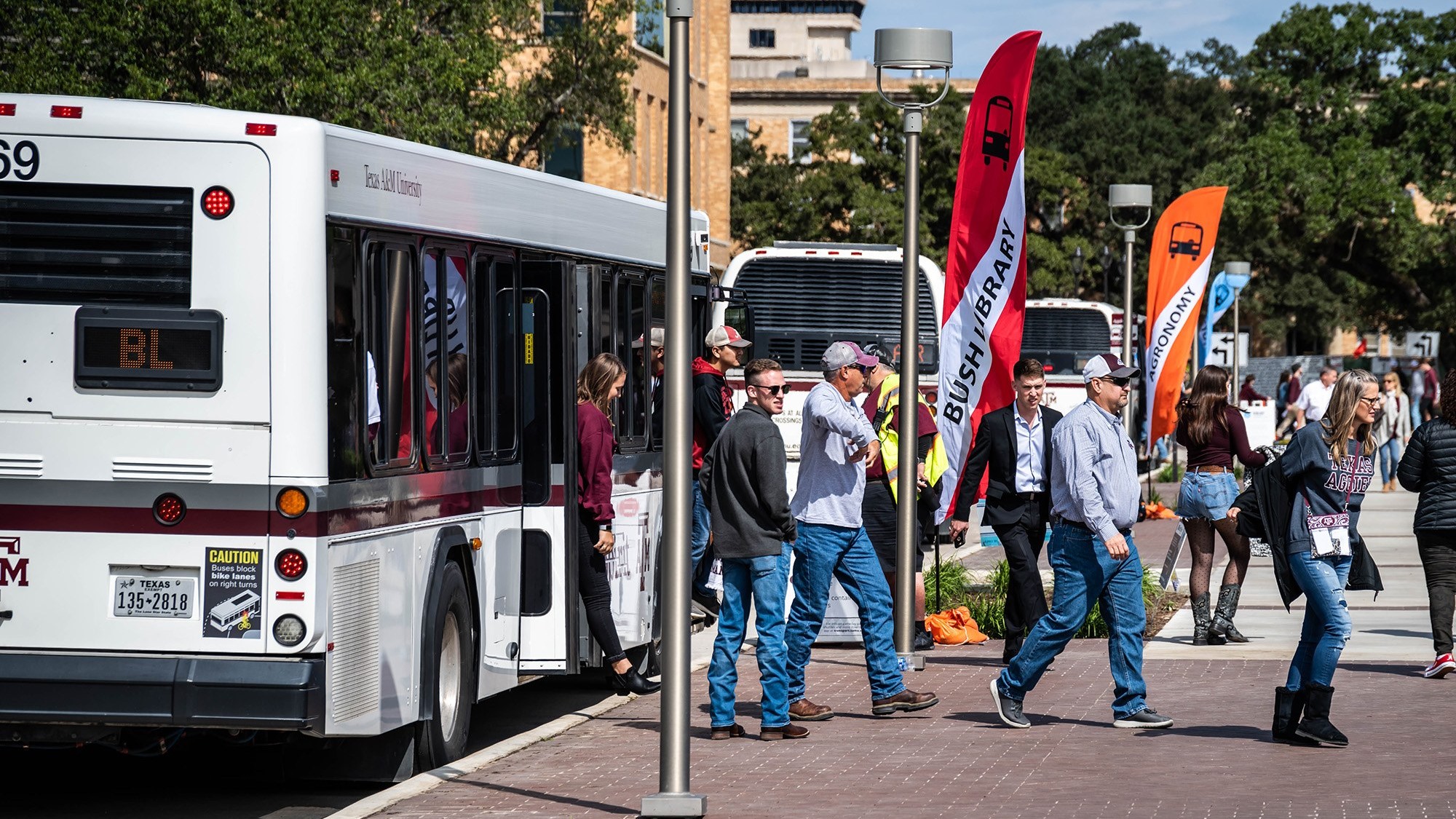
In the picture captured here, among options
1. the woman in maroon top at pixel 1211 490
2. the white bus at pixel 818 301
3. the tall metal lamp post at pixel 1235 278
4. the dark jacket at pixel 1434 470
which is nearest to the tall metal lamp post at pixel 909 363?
the woman in maroon top at pixel 1211 490

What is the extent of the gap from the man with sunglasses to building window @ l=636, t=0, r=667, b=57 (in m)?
28.5

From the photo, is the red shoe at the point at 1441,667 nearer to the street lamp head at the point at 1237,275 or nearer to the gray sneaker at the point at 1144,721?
the gray sneaker at the point at 1144,721

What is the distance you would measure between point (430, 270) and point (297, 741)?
2081 mm

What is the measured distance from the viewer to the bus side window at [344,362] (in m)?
8.09

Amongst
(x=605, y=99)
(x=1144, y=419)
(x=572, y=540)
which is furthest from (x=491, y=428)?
(x=605, y=99)

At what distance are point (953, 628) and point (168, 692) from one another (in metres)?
7.49

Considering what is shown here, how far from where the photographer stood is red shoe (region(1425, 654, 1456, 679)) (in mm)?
12312

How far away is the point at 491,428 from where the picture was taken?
10094 millimetres

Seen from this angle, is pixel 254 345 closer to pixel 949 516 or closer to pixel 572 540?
pixel 572 540

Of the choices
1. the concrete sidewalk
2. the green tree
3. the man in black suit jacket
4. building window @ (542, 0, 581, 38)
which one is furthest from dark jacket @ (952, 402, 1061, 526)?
building window @ (542, 0, 581, 38)

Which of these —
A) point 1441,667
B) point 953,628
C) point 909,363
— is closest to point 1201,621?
point 953,628

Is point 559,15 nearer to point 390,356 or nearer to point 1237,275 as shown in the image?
point 1237,275

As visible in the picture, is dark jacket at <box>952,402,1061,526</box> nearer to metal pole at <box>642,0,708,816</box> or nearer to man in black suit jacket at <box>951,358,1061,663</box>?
man in black suit jacket at <box>951,358,1061,663</box>

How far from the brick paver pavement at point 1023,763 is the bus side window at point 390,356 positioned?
4.76 feet
